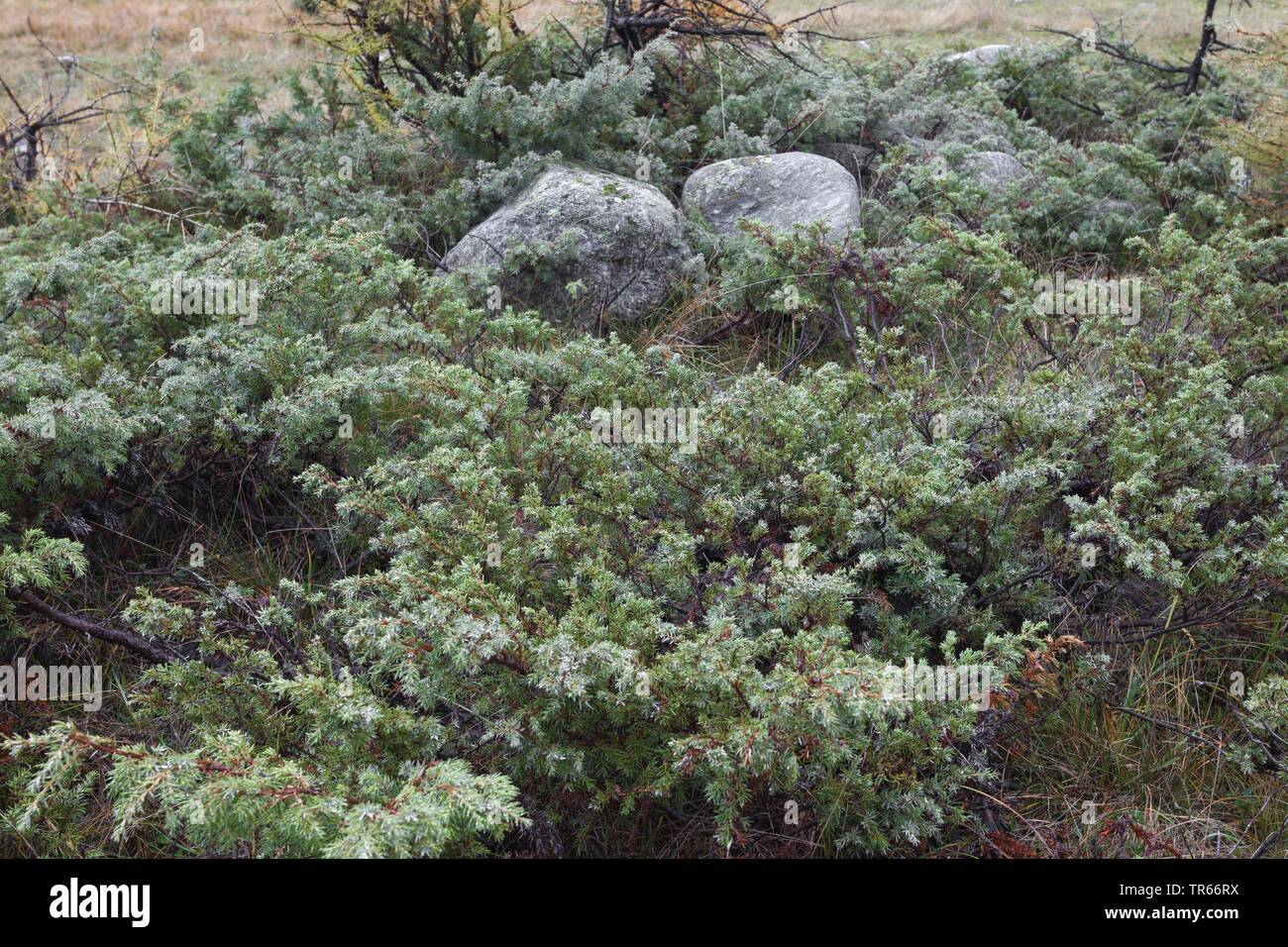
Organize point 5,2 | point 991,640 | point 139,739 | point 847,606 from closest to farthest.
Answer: point 991,640 < point 847,606 < point 139,739 < point 5,2

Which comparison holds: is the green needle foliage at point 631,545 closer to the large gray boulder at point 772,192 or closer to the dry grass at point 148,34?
the large gray boulder at point 772,192

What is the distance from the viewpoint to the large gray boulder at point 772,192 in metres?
6.28

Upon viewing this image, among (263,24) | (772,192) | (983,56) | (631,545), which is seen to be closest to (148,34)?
(263,24)

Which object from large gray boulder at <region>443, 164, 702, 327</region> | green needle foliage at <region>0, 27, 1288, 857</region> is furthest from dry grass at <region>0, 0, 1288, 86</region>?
green needle foliage at <region>0, 27, 1288, 857</region>

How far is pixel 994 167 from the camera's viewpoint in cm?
Result: 723

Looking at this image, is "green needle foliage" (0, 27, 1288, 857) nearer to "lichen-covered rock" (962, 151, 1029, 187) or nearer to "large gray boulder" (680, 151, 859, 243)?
"large gray boulder" (680, 151, 859, 243)

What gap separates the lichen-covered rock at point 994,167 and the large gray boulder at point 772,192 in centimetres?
102

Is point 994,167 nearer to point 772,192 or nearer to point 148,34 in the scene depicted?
point 772,192

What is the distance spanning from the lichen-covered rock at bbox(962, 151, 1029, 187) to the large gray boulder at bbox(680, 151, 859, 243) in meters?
1.02

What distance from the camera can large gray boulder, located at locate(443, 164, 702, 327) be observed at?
5.74 meters
